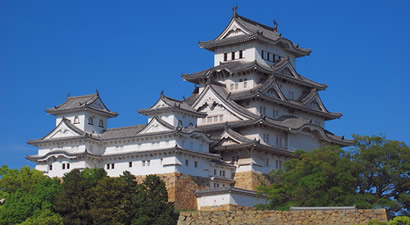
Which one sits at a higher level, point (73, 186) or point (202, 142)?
point (202, 142)

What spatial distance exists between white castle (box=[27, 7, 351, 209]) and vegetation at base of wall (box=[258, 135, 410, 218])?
408 cm

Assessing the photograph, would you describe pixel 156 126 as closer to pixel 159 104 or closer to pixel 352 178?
pixel 159 104

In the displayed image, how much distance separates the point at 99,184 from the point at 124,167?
9975 mm

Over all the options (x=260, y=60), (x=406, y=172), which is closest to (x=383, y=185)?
(x=406, y=172)

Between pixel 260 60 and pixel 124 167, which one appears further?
pixel 260 60

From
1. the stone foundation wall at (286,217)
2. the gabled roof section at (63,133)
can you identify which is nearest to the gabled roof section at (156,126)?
the gabled roof section at (63,133)

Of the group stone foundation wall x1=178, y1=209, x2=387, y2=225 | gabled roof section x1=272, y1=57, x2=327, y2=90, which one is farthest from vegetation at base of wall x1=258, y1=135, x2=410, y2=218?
stone foundation wall x1=178, y1=209, x2=387, y2=225

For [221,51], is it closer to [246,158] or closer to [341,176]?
[246,158]

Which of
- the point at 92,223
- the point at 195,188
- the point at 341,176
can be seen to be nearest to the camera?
the point at 92,223

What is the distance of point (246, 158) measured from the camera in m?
67.2

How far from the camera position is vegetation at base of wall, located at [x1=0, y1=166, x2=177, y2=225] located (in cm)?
5278

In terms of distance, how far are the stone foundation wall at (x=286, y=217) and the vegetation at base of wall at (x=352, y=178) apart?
21643 millimetres

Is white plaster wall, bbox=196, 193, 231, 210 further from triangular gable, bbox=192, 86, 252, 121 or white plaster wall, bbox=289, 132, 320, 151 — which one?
white plaster wall, bbox=289, 132, 320, 151

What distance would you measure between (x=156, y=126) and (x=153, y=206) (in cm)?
1150
